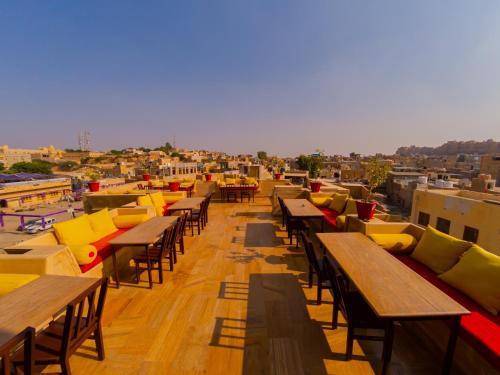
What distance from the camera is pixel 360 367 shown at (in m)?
2.07

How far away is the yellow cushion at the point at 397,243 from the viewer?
341cm

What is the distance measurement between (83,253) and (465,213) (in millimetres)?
12421

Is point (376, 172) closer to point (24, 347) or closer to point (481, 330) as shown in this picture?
point (481, 330)

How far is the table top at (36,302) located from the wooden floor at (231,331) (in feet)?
2.55

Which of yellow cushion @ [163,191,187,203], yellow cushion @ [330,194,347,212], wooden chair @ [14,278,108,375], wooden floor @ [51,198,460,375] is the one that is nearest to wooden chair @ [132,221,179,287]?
wooden floor @ [51,198,460,375]

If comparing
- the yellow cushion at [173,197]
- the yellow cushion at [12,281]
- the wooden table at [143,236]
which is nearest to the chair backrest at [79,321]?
the yellow cushion at [12,281]

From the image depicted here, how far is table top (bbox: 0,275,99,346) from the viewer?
152 centimetres

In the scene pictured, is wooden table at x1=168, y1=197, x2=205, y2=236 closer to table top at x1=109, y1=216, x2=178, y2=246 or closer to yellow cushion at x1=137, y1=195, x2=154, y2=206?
yellow cushion at x1=137, y1=195, x2=154, y2=206

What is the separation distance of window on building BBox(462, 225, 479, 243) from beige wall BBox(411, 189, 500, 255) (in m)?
0.12

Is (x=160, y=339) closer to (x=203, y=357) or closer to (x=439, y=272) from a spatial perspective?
(x=203, y=357)

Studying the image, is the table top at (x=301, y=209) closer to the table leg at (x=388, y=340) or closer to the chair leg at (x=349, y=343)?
the chair leg at (x=349, y=343)

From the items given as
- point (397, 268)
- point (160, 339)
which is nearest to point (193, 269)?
point (160, 339)

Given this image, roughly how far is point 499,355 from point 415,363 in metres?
0.70

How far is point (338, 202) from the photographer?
6.07 meters
